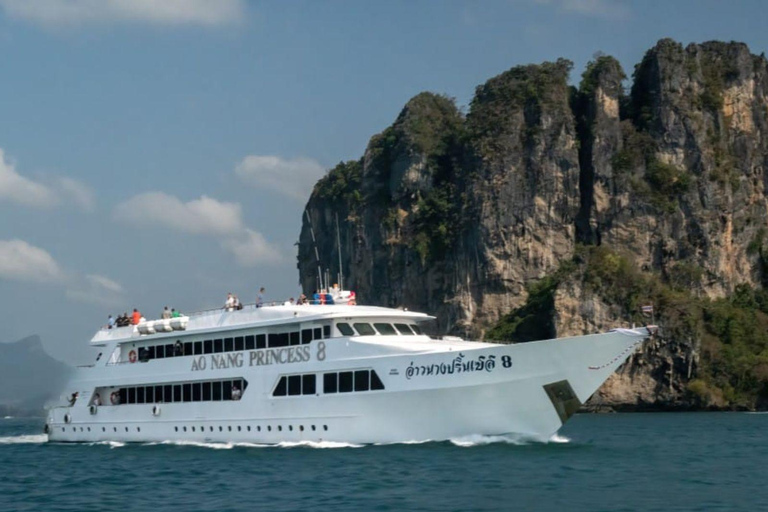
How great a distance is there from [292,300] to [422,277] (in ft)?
173

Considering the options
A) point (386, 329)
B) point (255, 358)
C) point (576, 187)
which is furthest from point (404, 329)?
point (576, 187)

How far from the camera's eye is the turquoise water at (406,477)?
69.9 feet

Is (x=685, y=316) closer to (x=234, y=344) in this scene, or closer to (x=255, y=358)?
(x=234, y=344)

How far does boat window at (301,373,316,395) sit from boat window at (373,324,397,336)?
230 cm

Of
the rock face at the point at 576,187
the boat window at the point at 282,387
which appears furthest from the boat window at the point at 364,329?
the rock face at the point at 576,187

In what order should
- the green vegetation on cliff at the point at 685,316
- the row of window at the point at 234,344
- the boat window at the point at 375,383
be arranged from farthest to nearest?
the green vegetation on cliff at the point at 685,316, the row of window at the point at 234,344, the boat window at the point at 375,383

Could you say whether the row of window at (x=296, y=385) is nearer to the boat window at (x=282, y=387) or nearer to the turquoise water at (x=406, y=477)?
the boat window at (x=282, y=387)

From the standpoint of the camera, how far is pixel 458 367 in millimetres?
28578

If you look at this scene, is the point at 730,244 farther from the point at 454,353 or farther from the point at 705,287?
the point at 454,353

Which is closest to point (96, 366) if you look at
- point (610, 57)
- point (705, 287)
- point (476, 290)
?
point (476, 290)

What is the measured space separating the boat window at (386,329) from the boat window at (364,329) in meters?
0.29

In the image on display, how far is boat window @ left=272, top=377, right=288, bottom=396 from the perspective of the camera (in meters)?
31.4

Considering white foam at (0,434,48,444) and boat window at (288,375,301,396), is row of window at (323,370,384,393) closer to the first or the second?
boat window at (288,375,301,396)

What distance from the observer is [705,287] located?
77.9 meters
